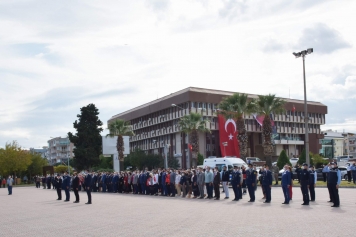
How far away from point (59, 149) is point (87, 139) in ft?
326

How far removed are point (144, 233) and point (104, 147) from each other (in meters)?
53.2

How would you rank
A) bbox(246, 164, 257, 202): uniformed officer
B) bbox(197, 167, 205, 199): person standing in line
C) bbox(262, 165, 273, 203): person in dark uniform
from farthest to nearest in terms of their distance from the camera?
bbox(197, 167, 205, 199): person standing in line < bbox(246, 164, 257, 202): uniformed officer < bbox(262, 165, 273, 203): person in dark uniform

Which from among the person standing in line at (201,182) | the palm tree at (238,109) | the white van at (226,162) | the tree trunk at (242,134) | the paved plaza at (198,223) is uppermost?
the palm tree at (238,109)

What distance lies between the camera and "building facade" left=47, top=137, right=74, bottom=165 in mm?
164163

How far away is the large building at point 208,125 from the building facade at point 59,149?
235 ft

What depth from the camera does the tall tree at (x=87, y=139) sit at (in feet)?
248

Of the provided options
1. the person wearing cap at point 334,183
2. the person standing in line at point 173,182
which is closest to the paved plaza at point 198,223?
the person wearing cap at point 334,183

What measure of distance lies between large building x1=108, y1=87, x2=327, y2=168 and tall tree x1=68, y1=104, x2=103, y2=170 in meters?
10.8

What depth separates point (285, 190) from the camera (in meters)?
20.6

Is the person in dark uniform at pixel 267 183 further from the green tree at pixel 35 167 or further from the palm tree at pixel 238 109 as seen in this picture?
the green tree at pixel 35 167

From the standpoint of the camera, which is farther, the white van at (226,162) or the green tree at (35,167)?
the green tree at (35,167)

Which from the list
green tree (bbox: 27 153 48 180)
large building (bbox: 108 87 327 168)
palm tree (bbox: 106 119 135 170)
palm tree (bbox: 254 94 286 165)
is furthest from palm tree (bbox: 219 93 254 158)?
green tree (bbox: 27 153 48 180)

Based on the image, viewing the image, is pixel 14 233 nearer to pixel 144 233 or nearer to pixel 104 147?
pixel 144 233

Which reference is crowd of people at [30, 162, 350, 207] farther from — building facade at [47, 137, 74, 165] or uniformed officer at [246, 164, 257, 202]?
building facade at [47, 137, 74, 165]
